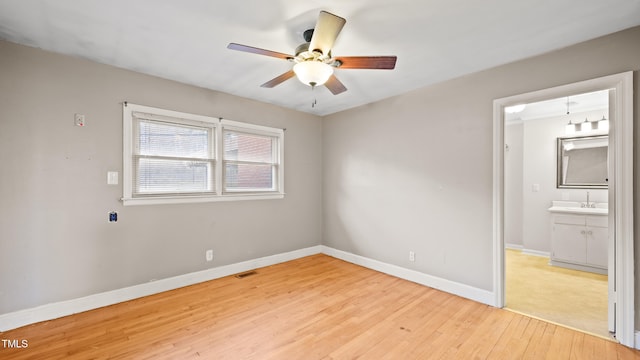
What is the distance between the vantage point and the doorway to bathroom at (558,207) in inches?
125

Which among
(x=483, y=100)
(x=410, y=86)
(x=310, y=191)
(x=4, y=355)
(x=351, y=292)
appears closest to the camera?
(x=4, y=355)

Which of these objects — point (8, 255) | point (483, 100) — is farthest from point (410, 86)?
point (8, 255)

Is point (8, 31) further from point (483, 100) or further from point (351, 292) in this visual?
point (483, 100)

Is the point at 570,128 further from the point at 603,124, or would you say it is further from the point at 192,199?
the point at 192,199

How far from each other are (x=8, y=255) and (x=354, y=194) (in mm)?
3902

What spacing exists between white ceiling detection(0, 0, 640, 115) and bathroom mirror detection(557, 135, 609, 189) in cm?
295

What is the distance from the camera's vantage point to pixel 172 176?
11.0 ft

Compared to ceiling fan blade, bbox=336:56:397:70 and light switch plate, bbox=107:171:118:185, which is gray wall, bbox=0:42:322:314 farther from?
ceiling fan blade, bbox=336:56:397:70

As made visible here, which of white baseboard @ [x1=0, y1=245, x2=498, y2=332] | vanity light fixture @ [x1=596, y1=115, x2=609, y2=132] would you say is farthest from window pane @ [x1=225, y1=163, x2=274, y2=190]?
vanity light fixture @ [x1=596, y1=115, x2=609, y2=132]

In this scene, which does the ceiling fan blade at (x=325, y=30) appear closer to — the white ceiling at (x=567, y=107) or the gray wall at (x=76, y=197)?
the gray wall at (x=76, y=197)

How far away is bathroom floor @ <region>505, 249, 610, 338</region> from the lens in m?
2.60

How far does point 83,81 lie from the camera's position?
2752mm

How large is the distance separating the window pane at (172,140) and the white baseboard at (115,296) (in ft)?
5.01

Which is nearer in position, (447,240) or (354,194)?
(447,240)
